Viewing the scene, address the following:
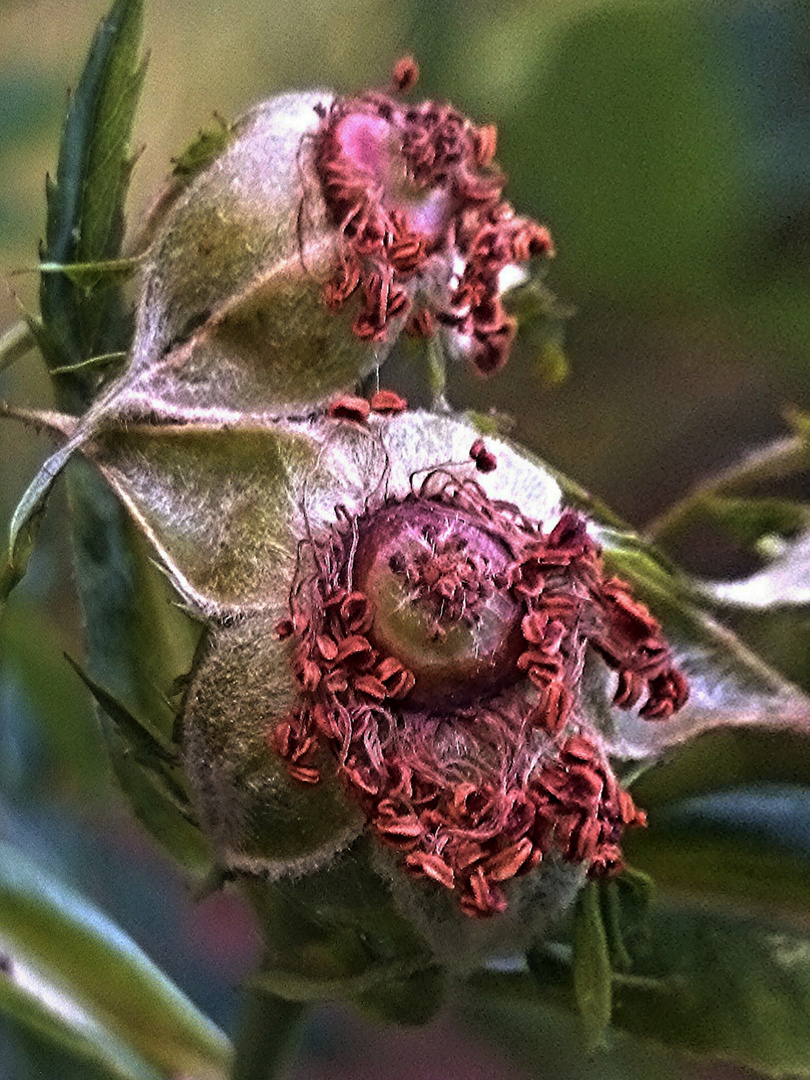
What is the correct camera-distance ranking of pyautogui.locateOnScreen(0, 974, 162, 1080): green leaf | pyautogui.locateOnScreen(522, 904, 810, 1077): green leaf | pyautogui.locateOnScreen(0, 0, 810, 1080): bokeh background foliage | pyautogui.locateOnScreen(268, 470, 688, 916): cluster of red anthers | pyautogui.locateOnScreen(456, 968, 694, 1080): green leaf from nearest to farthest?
pyautogui.locateOnScreen(268, 470, 688, 916): cluster of red anthers → pyautogui.locateOnScreen(522, 904, 810, 1077): green leaf → pyautogui.locateOnScreen(0, 974, 162, 1080): green leaf → pyautogui.locateOnScreen(456, 968, 694, 1080): green leaf → pyautogui.locateOnScreen(0, 0, 810, 1080): bokeh background foliage

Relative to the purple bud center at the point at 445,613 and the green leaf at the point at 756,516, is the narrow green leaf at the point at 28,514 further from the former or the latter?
the green leaf at the point at 756,516

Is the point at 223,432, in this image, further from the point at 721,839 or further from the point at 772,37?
the point at 772,37

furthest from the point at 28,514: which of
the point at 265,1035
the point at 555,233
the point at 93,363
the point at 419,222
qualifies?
the point at 555,233

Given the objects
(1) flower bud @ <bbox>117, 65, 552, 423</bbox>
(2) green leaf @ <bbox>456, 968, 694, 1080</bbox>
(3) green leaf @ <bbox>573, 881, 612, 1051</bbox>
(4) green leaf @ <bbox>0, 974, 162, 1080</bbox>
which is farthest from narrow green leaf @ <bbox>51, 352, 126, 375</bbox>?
(2) green leaf @ <bbox>456, 968, 694, 1080</bbox>

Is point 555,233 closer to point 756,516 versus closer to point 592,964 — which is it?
point 756,516

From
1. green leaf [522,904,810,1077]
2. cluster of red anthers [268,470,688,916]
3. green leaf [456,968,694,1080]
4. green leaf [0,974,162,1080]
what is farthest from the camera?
green leaf [456,968,694,1080]

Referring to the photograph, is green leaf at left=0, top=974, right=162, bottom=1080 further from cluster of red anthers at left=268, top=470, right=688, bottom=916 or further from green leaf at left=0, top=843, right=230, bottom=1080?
cluster of red anthers at left=268, top=470, right=688, bottom=916
